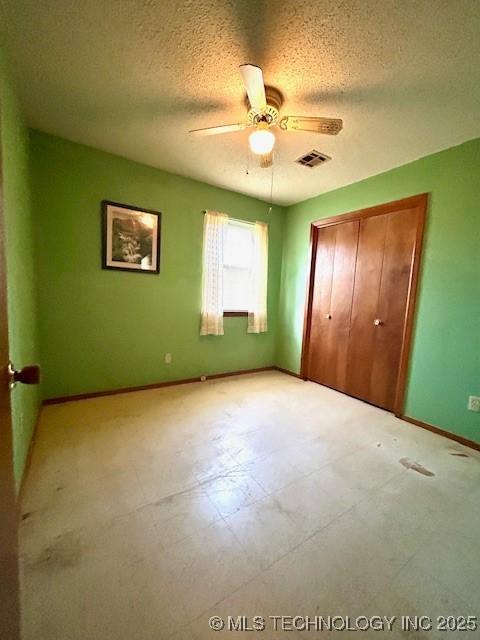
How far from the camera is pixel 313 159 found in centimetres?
245

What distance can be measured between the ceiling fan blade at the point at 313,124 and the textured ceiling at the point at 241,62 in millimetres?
211

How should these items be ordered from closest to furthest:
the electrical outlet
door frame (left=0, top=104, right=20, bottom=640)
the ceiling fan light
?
1. door frame (left=0, top=104, right=20, bottom=640)
2. the ceiling fan light
3. the electrical outlet

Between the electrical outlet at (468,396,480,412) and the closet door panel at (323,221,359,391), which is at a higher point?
the closet door panel at (323,221,359,391)

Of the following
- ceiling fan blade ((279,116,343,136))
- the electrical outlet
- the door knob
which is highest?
ceiling fan blade ((279,116,343,136))

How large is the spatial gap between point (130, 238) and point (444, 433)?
3470 mm

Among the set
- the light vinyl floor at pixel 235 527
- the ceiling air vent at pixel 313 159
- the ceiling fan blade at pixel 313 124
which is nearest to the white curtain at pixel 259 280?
the ceiling air vent at pixel 313 159

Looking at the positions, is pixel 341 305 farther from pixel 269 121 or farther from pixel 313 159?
pixel 269 121

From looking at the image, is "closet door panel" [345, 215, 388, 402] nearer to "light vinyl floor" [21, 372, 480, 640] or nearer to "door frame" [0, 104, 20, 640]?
"light vinyl floor" [21, 372, 480, 640]

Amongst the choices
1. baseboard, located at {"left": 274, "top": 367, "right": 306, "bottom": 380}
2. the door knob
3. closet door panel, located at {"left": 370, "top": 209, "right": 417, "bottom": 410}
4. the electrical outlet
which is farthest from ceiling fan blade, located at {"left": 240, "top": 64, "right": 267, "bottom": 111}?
baseboard, located at {"left": 274, "top": 367, "right": 306, "bottom": 380}

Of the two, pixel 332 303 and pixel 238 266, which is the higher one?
pixel 238 266

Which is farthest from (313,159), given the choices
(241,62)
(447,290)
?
(447,290)

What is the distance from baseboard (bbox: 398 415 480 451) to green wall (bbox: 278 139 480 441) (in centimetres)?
4

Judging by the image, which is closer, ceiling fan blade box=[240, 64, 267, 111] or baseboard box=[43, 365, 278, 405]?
ceiling fan blade box=[240, 64, 267, 111]

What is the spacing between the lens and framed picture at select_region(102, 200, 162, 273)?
2.59 m
